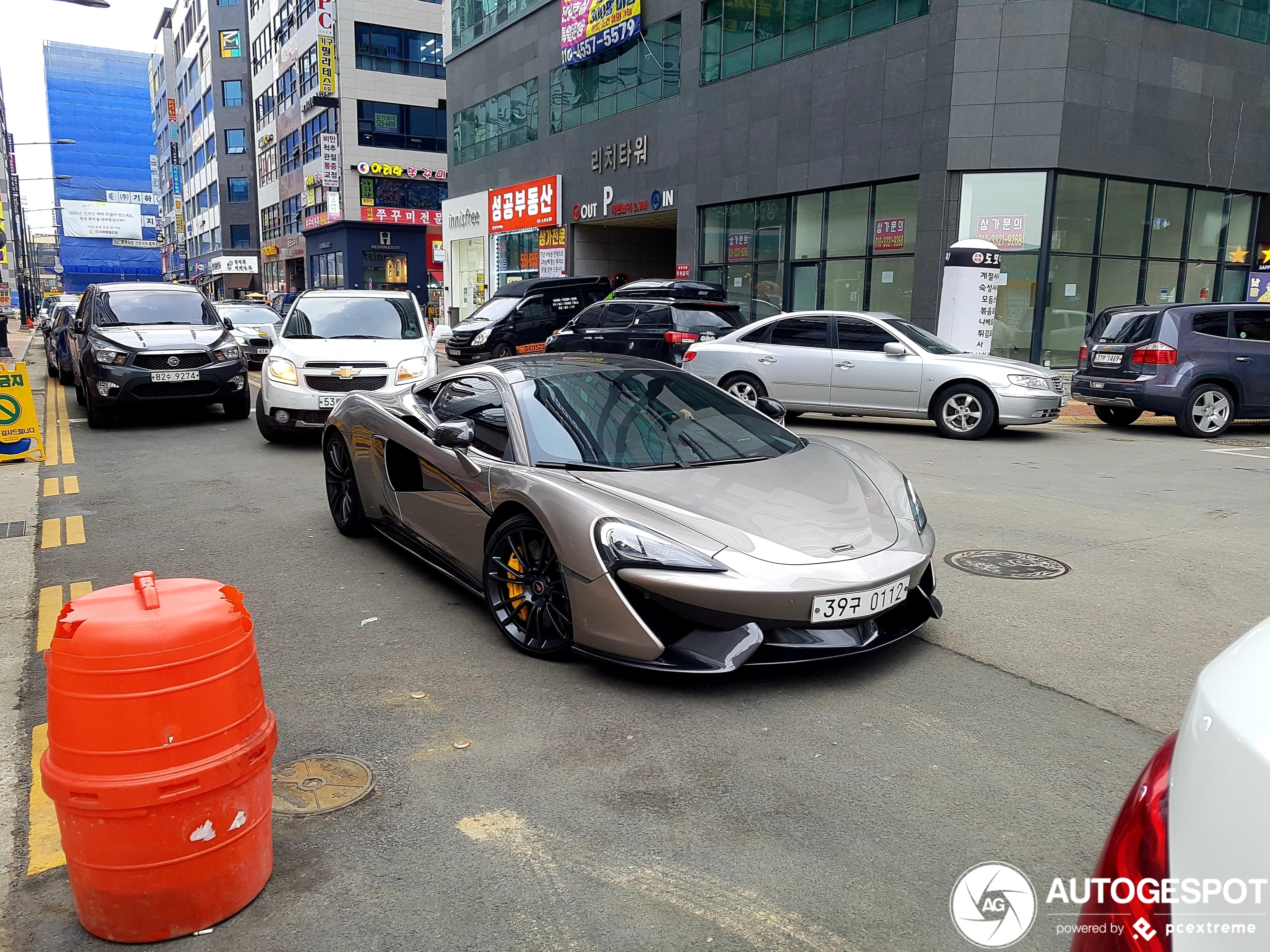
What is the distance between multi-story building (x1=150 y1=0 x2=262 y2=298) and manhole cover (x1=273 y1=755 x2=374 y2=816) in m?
74.2

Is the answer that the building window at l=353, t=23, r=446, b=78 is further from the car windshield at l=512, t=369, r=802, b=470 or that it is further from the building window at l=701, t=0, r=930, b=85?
the car windshield at l=512, t=369, r=802, b=470

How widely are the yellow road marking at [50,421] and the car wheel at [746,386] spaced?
8.17 m

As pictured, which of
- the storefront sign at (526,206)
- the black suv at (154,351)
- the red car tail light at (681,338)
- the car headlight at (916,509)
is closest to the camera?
the car headlight at (916,509)

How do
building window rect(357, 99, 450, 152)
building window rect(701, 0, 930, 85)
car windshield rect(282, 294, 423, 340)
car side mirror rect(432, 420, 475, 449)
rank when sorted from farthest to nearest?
building window rect(357, 99, 450, 152)
building window rect(701, 0, 930, 85)
car windshield rect(282, 294, 423, 340)
car side mirror rect(432, 420, 475, 449)

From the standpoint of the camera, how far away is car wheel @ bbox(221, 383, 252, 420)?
13180 millimetres

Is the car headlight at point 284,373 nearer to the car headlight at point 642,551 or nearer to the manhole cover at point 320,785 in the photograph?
the car headlight at point 642,551

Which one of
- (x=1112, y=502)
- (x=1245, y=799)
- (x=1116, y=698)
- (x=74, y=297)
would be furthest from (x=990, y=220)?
(x=74, y=297)

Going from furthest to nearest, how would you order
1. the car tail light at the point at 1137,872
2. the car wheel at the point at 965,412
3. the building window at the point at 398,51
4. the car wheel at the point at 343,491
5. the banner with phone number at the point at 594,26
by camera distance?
the building window at the point at 398,51 < the banner with phone number at the point at 594,26 < the car wheel at the point at 965,412 < the car wheel at the point at 343,491 < the car tail light at the point at 1137,872

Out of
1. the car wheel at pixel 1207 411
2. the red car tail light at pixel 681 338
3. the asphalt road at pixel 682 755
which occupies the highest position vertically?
the red car tail light at pixel 681 338

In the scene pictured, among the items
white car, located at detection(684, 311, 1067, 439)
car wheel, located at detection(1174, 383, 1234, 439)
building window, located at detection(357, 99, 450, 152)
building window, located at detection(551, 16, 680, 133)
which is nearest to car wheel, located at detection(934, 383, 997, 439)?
white car, located at detection(684, 311, 1067, 439)

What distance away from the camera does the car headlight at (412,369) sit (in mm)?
11102

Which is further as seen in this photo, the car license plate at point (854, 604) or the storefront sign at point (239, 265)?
the storefront sign at point (239, 265)

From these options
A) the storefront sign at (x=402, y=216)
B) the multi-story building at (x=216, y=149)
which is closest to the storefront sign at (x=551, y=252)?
the storefront sign at (x=402, y=216)

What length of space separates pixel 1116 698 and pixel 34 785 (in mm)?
4182
